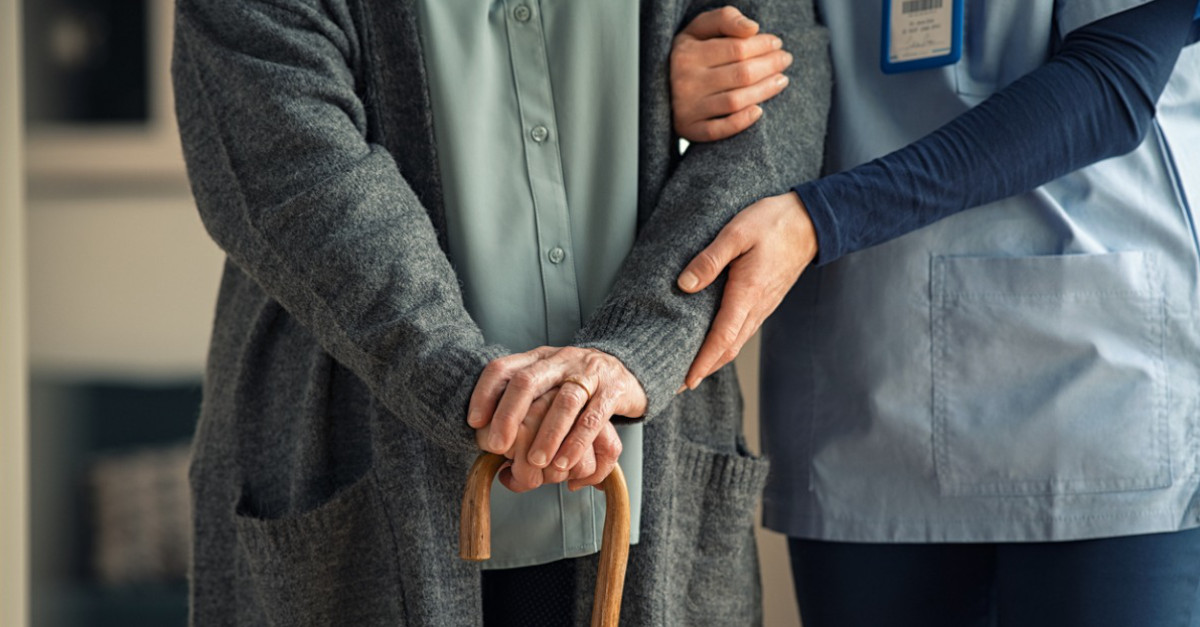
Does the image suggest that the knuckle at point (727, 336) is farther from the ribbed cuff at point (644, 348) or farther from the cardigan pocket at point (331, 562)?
the cardigan pocket at point (331, 562)

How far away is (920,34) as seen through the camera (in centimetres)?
110

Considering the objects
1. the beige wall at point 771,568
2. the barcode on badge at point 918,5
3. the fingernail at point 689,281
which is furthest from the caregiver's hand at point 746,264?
the beige wall at point 771,568

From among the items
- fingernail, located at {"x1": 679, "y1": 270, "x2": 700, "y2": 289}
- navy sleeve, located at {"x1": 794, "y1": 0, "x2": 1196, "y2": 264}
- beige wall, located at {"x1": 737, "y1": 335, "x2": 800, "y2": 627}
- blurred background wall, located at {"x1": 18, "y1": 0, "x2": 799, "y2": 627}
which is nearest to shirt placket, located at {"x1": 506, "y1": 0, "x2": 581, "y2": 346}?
fingernail, located at {"x1": 679, "y1": 270, "x2": 700, "y2": 289}

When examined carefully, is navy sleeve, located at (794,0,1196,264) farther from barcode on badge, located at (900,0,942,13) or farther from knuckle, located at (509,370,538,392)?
knuckle, located at (509,370,538,392)

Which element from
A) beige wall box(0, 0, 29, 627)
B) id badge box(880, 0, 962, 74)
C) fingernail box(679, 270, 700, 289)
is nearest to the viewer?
fingernail box(679, 270, 700, 289)

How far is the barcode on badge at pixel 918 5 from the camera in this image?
3.60 ft

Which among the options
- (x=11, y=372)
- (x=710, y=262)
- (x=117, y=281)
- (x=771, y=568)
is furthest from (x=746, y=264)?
(x=117, y=281)

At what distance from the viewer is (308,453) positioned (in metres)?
1.03

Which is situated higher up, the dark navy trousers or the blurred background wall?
the blurred background wall

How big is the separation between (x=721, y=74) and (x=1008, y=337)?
35cm

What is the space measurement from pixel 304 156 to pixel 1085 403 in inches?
27.6

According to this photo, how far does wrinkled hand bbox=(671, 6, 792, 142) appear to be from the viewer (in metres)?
1.03

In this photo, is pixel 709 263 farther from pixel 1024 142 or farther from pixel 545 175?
pixel 1024 142

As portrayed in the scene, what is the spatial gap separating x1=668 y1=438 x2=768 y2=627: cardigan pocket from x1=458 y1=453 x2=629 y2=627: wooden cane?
208 mm
